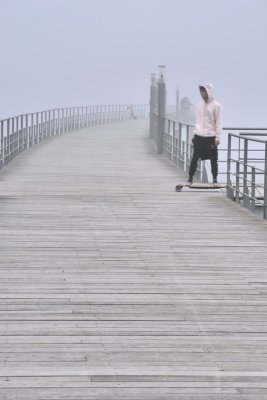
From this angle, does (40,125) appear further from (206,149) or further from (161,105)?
(206,149)

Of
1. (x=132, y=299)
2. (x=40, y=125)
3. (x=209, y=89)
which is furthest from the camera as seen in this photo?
(x=40, y=125)

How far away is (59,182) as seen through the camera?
15367 mm

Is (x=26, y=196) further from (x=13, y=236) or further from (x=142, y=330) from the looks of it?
(x=142, y=330)

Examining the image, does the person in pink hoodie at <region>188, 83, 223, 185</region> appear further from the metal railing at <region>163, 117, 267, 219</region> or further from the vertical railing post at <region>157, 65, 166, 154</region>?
the vertical railing post at <region>157, 65, 166, 154</region>

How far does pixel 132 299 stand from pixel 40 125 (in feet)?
86.0

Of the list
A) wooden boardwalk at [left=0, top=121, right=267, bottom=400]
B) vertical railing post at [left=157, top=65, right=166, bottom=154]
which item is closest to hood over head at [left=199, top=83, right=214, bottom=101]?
wooden boardwalk at [left=0, top=121, right=267, bottom=400]

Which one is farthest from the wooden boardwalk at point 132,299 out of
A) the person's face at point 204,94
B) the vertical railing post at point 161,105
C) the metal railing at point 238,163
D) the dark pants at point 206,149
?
the vertical railing post at point 161,105

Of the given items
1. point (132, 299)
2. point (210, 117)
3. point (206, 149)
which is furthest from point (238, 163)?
point (132, 299)

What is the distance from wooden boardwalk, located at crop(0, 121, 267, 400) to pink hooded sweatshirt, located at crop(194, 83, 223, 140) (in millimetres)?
1108

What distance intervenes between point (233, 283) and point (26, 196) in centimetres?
655

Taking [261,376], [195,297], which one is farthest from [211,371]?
[195,297]

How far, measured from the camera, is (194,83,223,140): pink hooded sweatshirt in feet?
42.1

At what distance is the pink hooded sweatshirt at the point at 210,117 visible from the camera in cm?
1283

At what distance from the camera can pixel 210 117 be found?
12.9 meters
